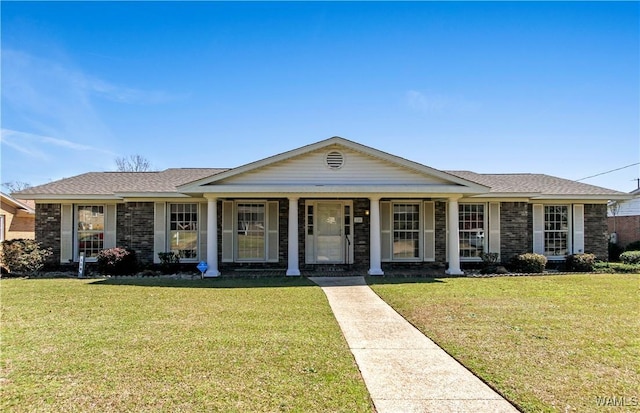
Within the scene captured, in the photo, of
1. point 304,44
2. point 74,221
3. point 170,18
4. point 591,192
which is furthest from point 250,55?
point 591,192

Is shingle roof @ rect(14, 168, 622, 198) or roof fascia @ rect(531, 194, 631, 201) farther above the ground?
shingle roof @ rect(14, 168, 622, 198)

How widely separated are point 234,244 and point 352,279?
5.00 metres

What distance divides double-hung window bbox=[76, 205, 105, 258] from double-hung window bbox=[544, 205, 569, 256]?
17213 mm

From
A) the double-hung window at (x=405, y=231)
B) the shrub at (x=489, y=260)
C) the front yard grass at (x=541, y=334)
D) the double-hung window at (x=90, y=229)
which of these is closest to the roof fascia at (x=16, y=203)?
the double-hung window at (x=90, y=229)

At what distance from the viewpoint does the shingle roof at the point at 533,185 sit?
52.5 ft

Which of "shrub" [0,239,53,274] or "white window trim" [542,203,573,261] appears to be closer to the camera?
"shrub" [0,239,53,274]

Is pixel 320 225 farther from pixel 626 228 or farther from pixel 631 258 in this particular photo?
pixel 626 228

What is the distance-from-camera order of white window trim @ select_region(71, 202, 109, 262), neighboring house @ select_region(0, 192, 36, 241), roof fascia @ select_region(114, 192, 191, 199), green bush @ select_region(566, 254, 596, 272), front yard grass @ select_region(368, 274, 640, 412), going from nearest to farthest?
front yard grass @ select_region(368, 274, 640, 412), roof fascia @ select_region(114, 192, 191, 199), green bush @ select_region(566, 254, 596, 272), white window trim @ select_region(71, 202, 109, 262), neighboring house @ select_region(0, 192, 36, 241)

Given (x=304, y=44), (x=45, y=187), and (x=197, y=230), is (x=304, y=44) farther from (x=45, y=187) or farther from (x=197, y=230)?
(x=45, y=187)

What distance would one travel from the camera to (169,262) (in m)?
15.1

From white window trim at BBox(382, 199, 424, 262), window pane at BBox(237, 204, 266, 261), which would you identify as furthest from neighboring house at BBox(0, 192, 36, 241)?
white window trim at BBox(382, 199, 424, 262)

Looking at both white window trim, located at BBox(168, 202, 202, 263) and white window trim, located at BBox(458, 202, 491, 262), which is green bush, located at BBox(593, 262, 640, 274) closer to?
white window trim, located at BBox(458, 202, 491, 262)

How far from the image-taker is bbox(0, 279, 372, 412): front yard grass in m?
4.14

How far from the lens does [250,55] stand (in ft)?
44.1
